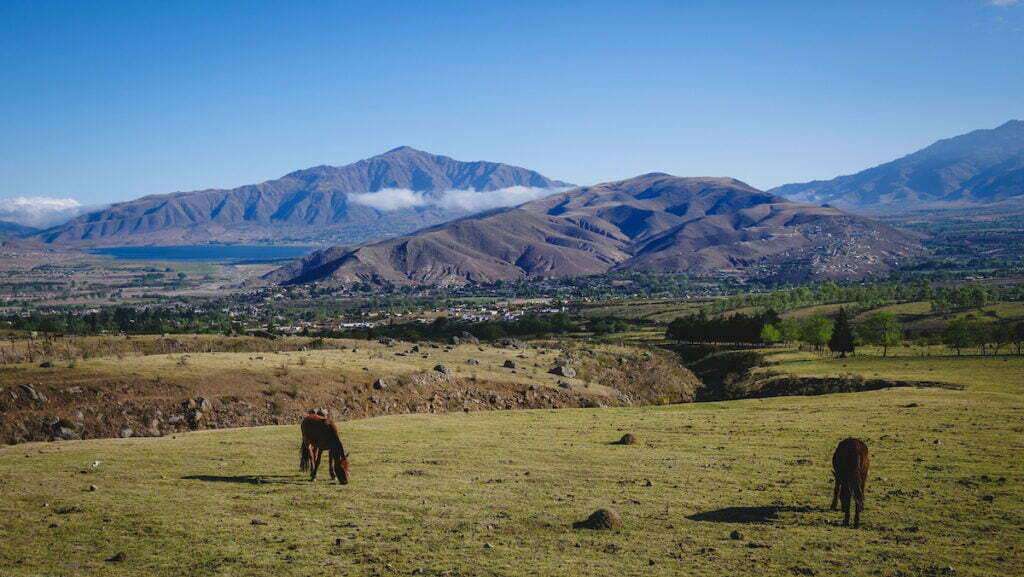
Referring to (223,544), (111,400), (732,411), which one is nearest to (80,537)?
(223,544)

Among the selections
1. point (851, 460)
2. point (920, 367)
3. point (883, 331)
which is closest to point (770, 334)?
point (883, 331)

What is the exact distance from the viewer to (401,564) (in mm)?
14383

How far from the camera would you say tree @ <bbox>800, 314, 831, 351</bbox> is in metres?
90.9

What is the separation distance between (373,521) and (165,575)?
5297 mm

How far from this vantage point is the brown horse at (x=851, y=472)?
17.2 metres

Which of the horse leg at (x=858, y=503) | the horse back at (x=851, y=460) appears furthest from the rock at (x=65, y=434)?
the horse leg at (x=858, y=503)

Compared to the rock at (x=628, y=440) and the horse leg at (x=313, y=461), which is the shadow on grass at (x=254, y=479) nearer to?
the horse leg at (x=313, y=461)

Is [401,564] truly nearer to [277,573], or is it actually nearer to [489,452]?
[277,573]

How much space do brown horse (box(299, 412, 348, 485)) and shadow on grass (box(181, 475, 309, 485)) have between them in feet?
1.84

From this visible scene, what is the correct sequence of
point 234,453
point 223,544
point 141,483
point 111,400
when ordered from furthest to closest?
1. point 111,400
2. point 234,453
3. point 141,483
4. point 223,544

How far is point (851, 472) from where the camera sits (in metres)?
17.5

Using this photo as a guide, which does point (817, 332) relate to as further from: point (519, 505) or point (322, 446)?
point (322, 446)

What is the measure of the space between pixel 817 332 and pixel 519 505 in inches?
3373

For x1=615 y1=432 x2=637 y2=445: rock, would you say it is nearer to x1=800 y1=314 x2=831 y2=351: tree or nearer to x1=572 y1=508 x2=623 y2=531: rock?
x1=572 y1=508 x2=623 y2=531: rock
